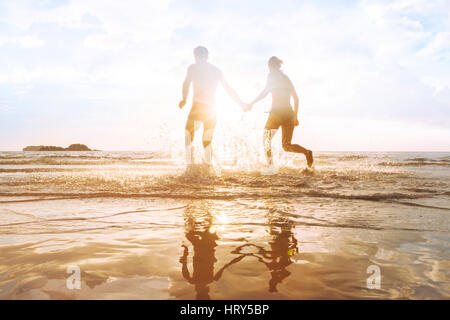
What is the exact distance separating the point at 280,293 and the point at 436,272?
0.78 meters

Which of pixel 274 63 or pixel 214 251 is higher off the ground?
pixel 274 63

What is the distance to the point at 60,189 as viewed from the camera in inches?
167

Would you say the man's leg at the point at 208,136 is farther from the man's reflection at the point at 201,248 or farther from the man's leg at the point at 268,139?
the man's reflection at the point at 201,248

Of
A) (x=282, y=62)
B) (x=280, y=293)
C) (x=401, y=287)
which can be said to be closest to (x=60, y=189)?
(x=280, y=293)

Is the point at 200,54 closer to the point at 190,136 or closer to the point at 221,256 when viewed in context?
the point at 190,136

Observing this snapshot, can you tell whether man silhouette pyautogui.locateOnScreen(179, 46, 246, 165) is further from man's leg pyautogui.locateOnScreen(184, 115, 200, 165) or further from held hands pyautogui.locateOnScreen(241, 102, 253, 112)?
held hands pyautogui.locateOnScreen(241, 102, 253, 112)

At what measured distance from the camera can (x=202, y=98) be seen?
6.59 meters

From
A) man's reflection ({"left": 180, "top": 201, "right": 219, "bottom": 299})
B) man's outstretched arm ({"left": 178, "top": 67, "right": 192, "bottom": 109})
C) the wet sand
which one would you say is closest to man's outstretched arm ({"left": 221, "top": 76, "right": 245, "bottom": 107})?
man's outstretched arm ({"left": 178, "top": 67, "right": 192, "bottom": 109})

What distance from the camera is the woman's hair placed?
6855 millimetres

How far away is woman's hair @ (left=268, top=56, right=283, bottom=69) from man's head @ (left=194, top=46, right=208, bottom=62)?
148 centimetres

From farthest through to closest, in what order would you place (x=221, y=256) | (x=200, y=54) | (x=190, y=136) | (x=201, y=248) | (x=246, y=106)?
1. (x=246, y=106)
2. (x=190, y=136)
3. (x=200, y=54)
4. (x=201, y=248)
5. (x=221, y=256)

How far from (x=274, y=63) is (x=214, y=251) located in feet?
19.6

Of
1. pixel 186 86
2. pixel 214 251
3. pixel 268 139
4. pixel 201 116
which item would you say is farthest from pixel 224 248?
pixel 268 139

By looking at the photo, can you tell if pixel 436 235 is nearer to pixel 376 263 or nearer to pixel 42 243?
pixel 376 263
